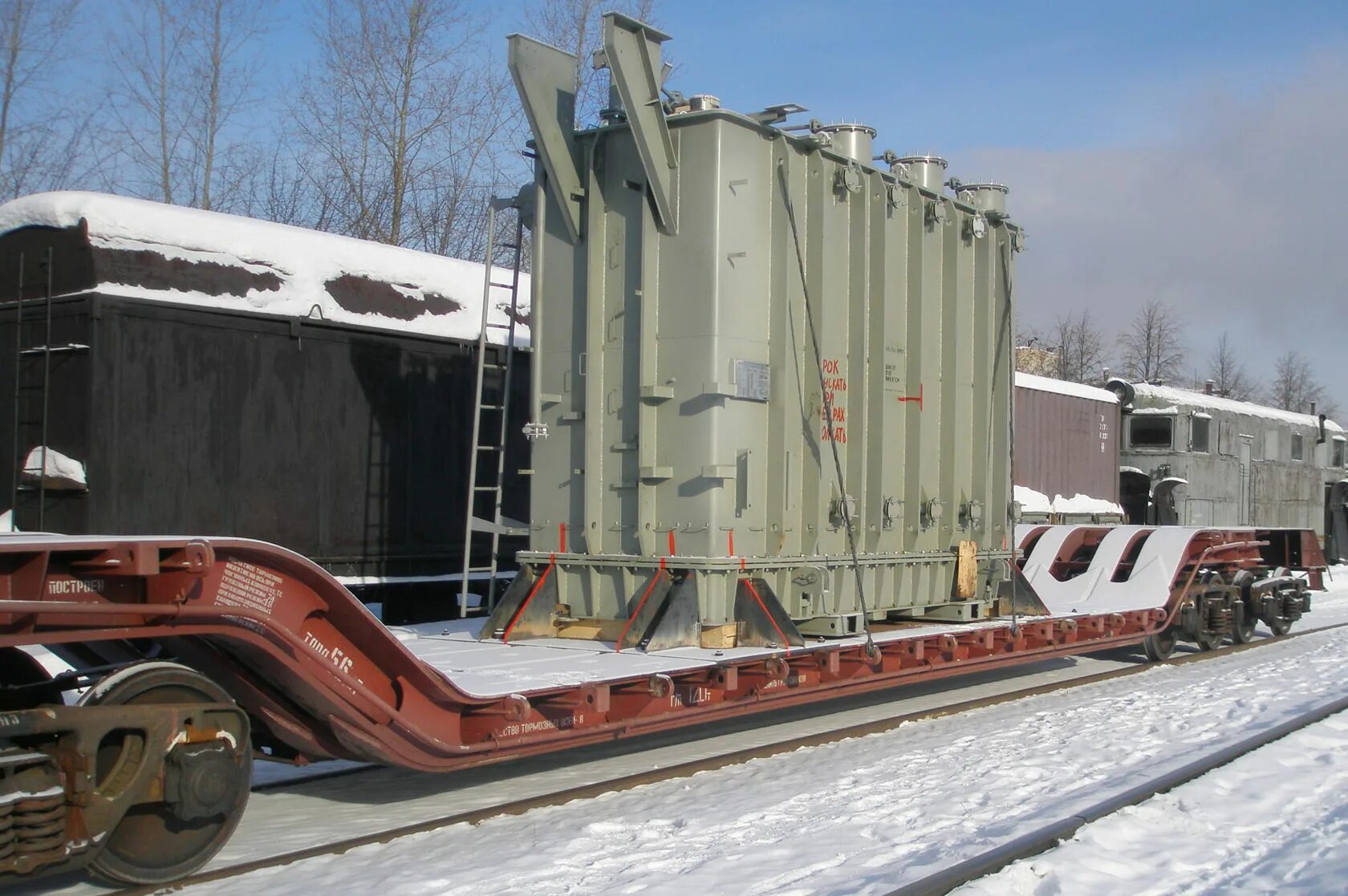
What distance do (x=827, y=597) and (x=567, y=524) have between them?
197 centimetres

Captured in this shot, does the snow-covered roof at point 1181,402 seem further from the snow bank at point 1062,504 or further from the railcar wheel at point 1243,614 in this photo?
the railcar wheel at point 1243,614

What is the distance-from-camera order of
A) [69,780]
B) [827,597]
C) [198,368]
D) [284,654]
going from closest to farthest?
[69,780] → [284,654] → [827,597] → [198,368]

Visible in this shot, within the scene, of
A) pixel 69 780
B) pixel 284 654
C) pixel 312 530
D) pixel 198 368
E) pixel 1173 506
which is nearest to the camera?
pixel 69 780

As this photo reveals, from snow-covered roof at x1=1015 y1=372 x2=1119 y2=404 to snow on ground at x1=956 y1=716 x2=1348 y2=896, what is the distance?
14.1 metres

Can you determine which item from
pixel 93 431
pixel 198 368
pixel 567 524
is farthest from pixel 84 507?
pixel 567 524

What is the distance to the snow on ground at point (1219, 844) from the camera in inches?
216

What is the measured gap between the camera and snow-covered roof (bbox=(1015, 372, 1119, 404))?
71.9ft

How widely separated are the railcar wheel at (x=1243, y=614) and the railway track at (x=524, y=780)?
5224mm

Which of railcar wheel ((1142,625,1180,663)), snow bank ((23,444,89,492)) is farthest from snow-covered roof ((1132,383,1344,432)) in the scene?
snow bank ((23,444,89,492))

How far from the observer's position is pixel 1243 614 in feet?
49.7

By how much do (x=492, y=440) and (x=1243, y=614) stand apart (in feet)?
30.3

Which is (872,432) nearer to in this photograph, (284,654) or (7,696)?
(284,654)

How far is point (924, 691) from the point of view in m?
11.6

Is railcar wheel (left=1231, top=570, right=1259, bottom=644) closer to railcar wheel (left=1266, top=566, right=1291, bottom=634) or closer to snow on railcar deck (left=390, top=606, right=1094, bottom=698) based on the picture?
railcar wheel (left=1266, top=566, right=1291, bottom=634)
